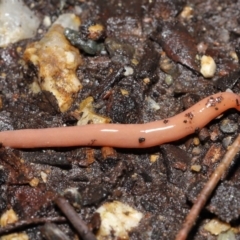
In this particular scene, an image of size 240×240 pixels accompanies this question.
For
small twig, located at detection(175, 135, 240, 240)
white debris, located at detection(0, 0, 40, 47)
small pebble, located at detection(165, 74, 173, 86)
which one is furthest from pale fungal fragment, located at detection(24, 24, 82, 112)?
small twig, located at detection(175, 135, 240, 240)

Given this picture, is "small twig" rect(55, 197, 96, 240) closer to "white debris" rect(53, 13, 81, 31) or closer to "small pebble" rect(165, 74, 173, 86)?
"small pebble" rect(165, 74, 173, 86)

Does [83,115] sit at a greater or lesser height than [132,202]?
greater

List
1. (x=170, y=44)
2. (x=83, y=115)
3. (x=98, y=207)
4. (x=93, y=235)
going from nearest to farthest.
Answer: (x=93, y=235) < (x=98, y=207) < (x=83, y=115) < (x=170, y=44)

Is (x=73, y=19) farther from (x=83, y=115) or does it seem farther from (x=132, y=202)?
(x=132, y=202)

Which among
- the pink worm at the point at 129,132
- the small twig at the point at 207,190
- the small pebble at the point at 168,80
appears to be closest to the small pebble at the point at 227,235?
the small twig at the point at 207,190

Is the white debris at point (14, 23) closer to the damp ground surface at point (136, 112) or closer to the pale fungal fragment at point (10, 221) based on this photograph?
the damp ground surface at point (136, 112)

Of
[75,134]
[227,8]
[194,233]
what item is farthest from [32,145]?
[227,8]
